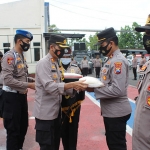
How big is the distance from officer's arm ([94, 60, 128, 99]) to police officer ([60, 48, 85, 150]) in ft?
1.71

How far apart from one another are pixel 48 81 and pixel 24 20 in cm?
1916

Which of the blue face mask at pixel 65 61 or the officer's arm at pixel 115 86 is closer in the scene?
the officer's arm at pixel 115 86

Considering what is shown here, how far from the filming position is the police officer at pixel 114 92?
9.71 feet

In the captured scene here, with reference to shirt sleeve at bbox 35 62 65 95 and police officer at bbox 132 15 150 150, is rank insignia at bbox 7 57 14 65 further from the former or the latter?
police officer at bbox 132 15 150 150

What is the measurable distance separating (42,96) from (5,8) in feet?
65.5

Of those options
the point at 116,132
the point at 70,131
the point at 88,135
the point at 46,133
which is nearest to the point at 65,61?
the point at 70,131

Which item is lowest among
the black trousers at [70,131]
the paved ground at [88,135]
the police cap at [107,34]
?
the paved ground at [88,135]

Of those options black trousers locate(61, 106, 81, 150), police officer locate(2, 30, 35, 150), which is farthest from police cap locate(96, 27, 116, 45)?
police officer locate(2, 30, 35, 150)

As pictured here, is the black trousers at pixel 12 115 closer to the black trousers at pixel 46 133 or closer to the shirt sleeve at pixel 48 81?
the black trousers at pixel 46 133

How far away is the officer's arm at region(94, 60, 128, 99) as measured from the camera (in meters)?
2.94

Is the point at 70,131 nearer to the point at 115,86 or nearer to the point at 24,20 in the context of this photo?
the point at 115,86

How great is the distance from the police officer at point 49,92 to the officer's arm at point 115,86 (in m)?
0.25

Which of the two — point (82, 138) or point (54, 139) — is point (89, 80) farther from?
point (82, 138)

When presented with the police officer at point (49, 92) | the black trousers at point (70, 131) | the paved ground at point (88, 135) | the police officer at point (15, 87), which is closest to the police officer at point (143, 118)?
the police officer at point (49, 92)
